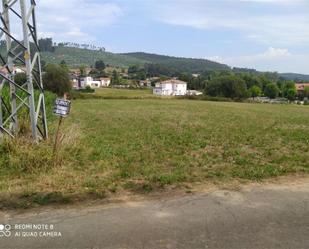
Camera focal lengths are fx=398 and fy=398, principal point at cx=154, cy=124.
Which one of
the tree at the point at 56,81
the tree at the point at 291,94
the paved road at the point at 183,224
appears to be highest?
the tree at the point at 56,81

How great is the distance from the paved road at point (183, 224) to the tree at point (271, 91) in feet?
371

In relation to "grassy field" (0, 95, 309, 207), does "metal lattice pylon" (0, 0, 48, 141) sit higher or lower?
higher

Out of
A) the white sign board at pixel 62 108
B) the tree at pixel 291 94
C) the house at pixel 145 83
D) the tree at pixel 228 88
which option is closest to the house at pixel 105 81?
the house at pixel 145 83

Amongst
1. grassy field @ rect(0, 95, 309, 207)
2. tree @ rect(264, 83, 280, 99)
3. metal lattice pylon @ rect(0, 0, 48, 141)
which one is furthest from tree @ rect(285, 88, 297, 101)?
metal lattice pylon @ rect(0, 0, 48, 141)

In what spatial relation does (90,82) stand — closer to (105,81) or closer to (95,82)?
(95,82)

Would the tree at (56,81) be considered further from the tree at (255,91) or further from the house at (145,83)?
the house at (145,83)

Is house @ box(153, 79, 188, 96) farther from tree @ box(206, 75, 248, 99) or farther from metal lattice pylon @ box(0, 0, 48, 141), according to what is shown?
metal lattice pylon @ box(0, 0, 48, 141)

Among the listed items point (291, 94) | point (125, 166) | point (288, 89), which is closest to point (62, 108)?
point (125, 166)

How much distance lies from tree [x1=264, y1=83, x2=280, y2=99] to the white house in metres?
50.2

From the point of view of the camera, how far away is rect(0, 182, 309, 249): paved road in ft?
13.4

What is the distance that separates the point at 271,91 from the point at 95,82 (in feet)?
176

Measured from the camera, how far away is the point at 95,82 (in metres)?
126

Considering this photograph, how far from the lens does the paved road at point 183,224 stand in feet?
13.4

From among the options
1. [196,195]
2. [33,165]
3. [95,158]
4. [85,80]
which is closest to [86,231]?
[196,195]
